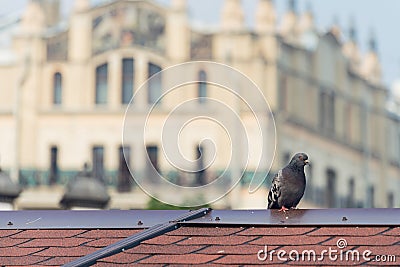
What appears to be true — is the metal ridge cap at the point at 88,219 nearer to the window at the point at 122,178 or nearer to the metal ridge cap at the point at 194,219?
the metal ridge cap at the point at 194,219

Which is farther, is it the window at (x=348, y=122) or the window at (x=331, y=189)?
the window at (x=348, y=122)

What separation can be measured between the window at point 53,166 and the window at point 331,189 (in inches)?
522

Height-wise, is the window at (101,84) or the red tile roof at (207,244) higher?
the window at (101,84)

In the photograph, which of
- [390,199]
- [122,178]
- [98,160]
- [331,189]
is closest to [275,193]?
[122,178]

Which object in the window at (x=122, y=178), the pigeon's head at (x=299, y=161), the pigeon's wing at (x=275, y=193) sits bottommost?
the pigeon's wing at (x=275, y=193)

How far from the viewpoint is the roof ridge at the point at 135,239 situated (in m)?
13.1

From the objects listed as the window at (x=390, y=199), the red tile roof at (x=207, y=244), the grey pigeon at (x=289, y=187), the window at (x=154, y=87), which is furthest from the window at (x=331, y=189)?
the red tile roof at (x=207, y=244)

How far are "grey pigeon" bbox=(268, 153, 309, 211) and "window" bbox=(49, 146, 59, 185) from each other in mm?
66093

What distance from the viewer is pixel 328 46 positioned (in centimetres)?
9031

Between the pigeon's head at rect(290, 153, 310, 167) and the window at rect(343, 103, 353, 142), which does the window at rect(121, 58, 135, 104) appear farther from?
the pigeon's head at rect(290, 153, 310, 167)

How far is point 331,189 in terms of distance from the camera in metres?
89.9

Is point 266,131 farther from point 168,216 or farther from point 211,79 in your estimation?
point 168,216

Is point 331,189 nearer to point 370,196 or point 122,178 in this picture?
point 370,196

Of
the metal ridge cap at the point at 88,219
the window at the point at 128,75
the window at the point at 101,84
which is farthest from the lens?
the window at the point at 101,84
